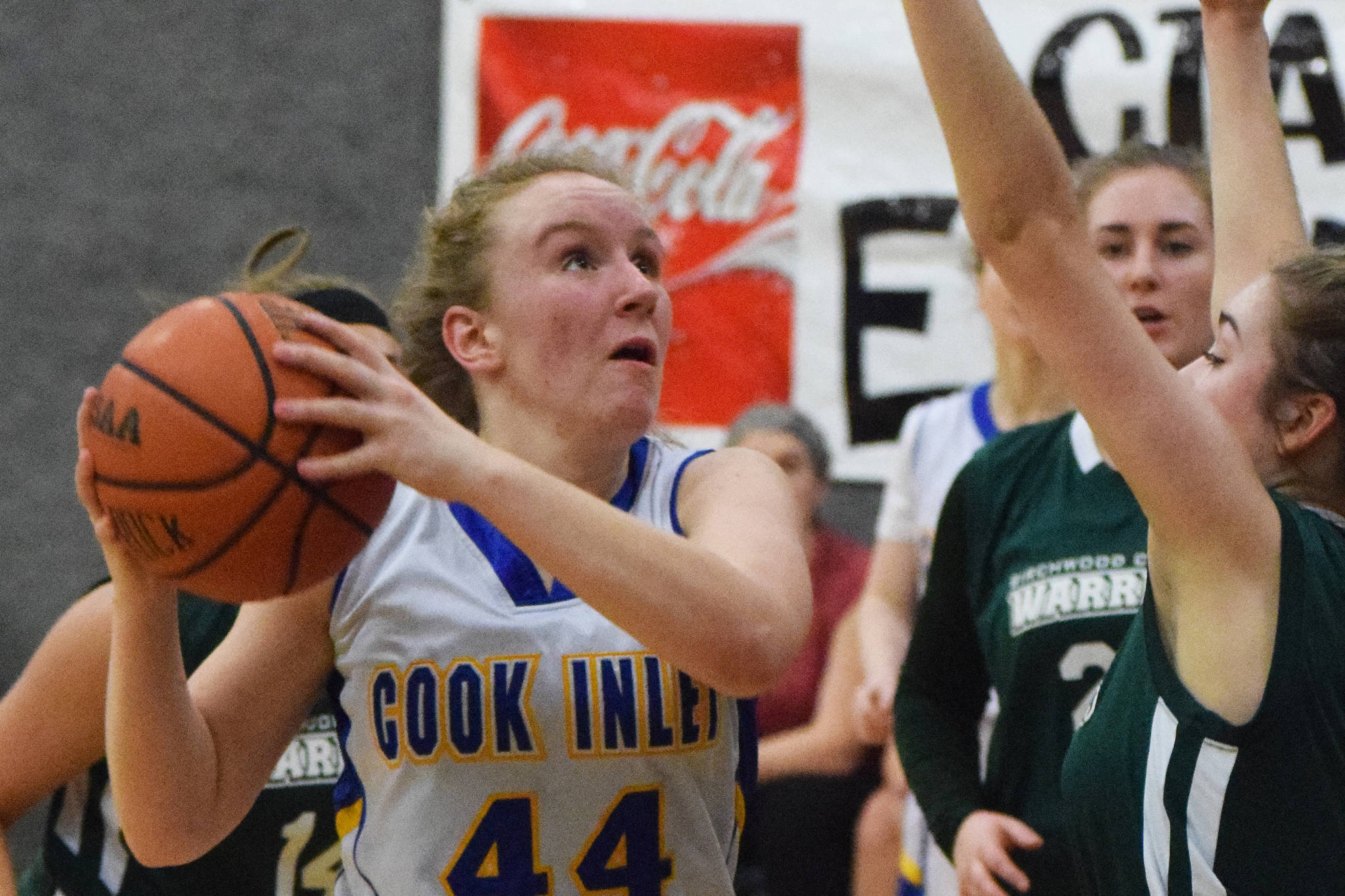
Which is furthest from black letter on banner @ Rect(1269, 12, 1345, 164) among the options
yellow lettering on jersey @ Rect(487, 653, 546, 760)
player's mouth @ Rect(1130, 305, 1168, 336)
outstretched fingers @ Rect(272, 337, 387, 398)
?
outstretched fingers @ Rect(272, 337, 387, 398)

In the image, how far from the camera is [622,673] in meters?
1.93

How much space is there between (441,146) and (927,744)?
380cm

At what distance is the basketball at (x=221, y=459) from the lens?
1631mm

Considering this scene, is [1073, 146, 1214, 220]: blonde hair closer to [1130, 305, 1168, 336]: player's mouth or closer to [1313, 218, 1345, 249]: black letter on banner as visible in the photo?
[1130, 305, 1168, 336]: player's mouth

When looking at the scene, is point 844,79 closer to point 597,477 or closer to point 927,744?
point 927,744

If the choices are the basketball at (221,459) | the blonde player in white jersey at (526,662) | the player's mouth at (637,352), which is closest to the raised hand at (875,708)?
the blonde player in white jersey at (526,662)

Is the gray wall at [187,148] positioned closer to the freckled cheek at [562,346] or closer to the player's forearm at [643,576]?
the freckled cheek at [562,346]

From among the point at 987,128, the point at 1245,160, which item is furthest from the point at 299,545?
the point at 1245,160

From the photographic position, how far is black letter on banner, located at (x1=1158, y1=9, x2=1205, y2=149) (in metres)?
5.23

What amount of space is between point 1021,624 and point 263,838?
51.8 inches

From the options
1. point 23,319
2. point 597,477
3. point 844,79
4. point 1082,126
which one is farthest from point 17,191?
point 597,477

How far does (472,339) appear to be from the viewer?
7.27ft

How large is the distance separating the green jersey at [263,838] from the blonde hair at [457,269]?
0.53 meters

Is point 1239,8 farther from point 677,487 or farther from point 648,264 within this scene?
point 677,487
